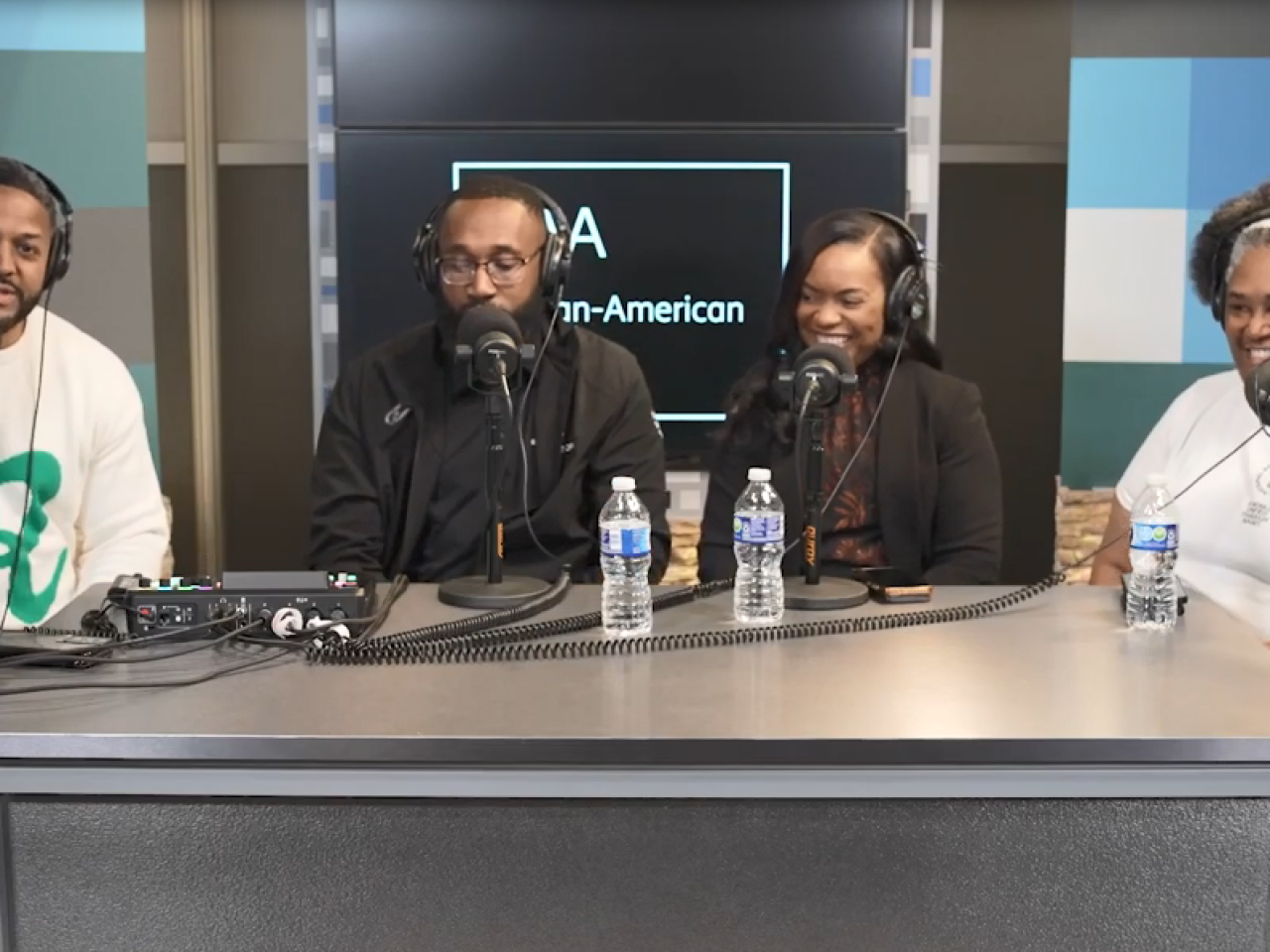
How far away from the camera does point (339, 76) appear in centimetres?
351

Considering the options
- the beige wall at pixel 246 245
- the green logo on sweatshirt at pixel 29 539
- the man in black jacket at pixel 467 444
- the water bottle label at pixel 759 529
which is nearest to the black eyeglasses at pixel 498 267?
the man in black jacket at pixel 467 444

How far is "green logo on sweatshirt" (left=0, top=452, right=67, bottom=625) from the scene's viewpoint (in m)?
3.33

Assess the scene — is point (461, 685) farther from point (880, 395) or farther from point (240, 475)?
point (240, 475)

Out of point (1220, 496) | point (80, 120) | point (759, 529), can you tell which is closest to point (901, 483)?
point (1220, 496)

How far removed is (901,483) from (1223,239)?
3.38ft

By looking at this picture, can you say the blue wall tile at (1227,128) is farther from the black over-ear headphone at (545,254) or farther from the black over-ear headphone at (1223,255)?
the black over-ear headphone at (545,254)

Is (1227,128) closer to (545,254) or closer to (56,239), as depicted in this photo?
(545,254)

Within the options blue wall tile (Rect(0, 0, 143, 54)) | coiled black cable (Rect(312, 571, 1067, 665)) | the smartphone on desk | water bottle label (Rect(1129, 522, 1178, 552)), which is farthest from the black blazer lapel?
blue wall tile (Rect(0, 0, 143, 54))

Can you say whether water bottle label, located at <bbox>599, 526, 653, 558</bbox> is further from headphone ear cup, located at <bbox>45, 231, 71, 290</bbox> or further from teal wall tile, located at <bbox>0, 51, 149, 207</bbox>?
teal wall tile, located at <bbox>0, 51, 149, 207</bbox>

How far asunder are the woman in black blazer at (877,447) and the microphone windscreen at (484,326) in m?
0.82

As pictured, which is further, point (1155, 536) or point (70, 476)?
point (70, 476)

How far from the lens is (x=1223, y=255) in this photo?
314 centimetres

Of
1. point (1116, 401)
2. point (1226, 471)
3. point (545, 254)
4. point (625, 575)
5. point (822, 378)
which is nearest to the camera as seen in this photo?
point (625, 575)

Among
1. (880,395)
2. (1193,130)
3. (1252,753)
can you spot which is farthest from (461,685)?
(1193,130)
